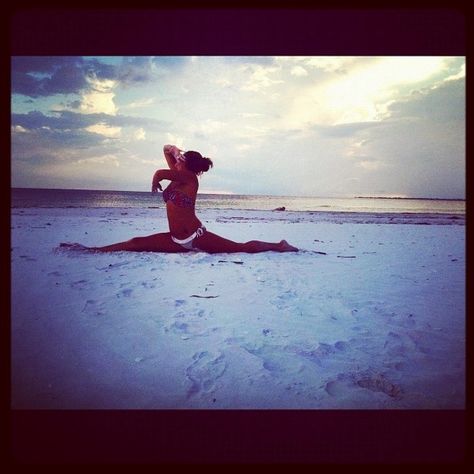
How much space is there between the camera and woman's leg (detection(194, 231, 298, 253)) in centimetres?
538

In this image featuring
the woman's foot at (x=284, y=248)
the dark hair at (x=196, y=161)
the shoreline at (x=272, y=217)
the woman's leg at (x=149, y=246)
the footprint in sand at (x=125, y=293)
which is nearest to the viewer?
the footprint in sand at (x=125, y=293)

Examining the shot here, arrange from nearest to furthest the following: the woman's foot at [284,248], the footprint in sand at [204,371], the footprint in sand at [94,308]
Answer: the footprint in sand at [204,371] → the footprint in sand at [94,308] → the woman's foot at [284,248]

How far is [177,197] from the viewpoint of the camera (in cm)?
516

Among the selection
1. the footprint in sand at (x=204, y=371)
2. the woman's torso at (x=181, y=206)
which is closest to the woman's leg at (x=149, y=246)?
the woman's torso at (x=181, y=206)

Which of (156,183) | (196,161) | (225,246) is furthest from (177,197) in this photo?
(225,246)

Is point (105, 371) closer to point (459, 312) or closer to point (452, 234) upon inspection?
point (459, 312)

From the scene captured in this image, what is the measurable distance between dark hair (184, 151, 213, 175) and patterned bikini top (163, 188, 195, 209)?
17.9 inches

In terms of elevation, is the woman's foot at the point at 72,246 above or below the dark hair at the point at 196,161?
below

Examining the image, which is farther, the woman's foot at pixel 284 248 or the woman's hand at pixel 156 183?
the woman's foot at pixel 284 248

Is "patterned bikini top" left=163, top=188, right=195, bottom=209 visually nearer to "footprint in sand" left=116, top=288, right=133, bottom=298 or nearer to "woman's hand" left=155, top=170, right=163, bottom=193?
"woman's hand" left=155, top=170, right=163, bottom=193

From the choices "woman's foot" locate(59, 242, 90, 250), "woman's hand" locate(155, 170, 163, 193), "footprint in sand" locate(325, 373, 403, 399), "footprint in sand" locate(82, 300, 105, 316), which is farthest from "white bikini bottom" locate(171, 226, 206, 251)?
"footprint in sand" locate(325, 373, 403, 399)

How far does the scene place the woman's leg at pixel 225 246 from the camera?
5.38 m

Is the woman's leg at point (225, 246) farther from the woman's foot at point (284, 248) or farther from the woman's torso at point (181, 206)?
the woman's torso at point (181, 206)
